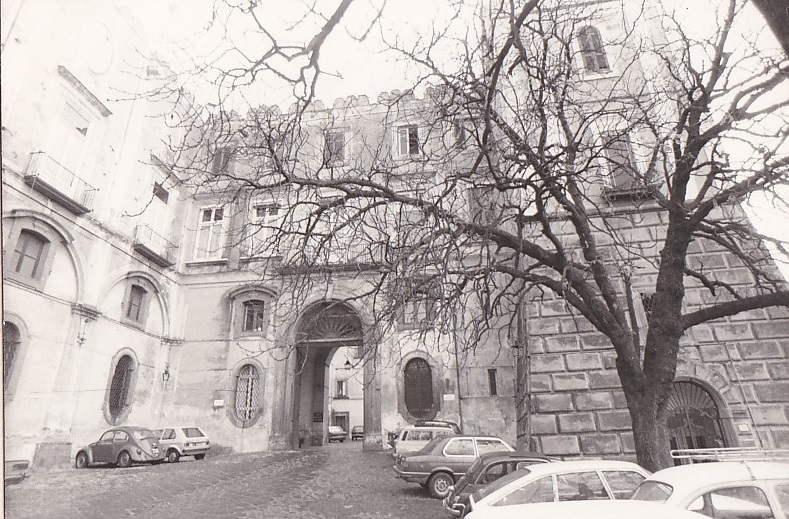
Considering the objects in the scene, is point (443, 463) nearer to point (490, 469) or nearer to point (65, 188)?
point (490, 469)

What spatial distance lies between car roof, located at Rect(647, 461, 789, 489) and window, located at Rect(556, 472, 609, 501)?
104cm

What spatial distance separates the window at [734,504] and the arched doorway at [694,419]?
584 centimetres

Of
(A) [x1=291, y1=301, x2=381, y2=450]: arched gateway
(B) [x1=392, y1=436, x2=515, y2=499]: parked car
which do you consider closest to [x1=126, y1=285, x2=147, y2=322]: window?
(A) [x1=291, y1=301, x2=381, y2=450]: arched gateway

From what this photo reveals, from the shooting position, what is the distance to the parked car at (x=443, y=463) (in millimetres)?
8680

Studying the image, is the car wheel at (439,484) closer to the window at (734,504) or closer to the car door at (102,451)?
the window at (734,504)

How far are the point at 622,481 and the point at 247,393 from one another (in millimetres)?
14930

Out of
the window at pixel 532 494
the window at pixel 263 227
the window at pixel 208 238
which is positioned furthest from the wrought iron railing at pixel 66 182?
the window at pixel 532 494

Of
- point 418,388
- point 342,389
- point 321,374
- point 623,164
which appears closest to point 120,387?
point 321,374

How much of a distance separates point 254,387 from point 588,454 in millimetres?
12768

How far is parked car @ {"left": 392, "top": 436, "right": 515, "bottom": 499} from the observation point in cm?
868

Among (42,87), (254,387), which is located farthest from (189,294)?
(42,87)

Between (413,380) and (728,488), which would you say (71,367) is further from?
(728,488)

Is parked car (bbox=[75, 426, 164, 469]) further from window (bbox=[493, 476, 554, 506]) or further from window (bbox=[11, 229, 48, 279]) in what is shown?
window (bbox=[493, 476, 554, 506])

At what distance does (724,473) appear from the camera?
320 cm
